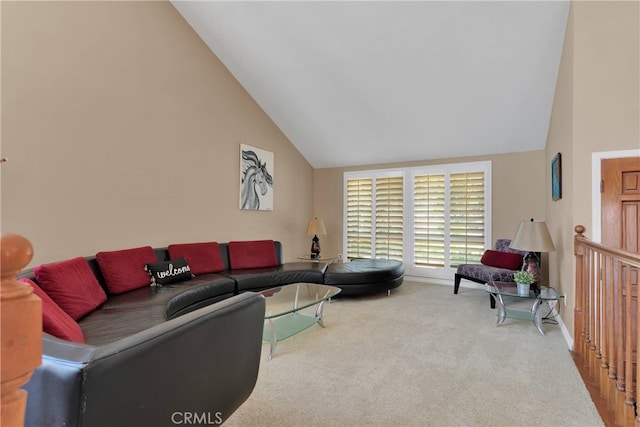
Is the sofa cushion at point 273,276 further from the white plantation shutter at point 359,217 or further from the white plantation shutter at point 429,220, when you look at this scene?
the white plantation shutter at point 429,220

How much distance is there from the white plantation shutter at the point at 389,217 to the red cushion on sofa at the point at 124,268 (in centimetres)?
369

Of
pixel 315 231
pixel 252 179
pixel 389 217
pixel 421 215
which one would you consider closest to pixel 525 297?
pixel 421 215

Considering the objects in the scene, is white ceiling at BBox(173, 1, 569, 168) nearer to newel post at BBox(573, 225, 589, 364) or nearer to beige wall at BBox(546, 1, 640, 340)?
beige wall at BBox(546, 1, 640, 340)

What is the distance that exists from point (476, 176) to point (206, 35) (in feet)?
14.0

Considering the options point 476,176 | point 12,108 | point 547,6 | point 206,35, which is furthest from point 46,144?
point 476,176

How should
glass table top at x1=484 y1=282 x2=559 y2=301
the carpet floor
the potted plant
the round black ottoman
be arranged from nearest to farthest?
the carpet floor, glass table top at x1=484 y1=282 x2=559 y2=301, the potted plant, the round black ottoman

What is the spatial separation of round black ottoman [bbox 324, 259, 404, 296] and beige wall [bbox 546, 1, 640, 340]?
200 centimetres

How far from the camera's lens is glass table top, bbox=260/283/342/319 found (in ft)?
8.69

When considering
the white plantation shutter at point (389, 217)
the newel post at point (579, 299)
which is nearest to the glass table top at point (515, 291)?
the newel post at point (579, 299)

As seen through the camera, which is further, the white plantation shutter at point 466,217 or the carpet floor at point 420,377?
the white plantation shutter at point 466,217

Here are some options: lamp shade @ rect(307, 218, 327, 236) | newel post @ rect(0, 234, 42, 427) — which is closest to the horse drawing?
lamp shade @ rect(307, 218, 327, 236)

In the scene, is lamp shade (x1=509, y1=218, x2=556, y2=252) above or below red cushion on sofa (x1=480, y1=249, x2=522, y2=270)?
above

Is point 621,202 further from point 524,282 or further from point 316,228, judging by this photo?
point 316,228

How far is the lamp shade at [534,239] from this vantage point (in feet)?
10.8
